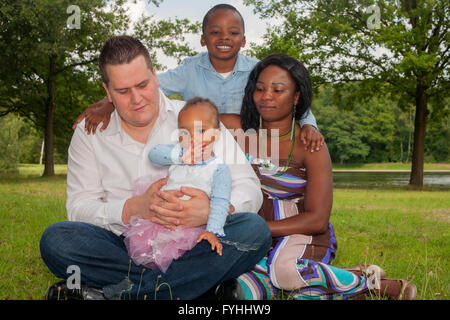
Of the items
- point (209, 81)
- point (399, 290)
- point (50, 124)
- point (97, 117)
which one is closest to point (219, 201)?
point (97, 117)

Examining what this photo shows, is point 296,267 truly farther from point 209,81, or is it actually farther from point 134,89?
point 209,81

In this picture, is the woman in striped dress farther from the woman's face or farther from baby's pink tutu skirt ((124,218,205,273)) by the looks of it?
baby's pink tutu skirt ((124,218,205,273))

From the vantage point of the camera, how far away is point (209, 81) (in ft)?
16.5

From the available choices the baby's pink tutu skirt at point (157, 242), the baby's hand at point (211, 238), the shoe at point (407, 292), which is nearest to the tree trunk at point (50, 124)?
the baby's pink tutu skirt at point (157, 242)

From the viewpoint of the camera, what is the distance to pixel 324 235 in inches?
153

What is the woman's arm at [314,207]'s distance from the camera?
365 cm

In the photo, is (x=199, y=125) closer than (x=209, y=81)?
Yes

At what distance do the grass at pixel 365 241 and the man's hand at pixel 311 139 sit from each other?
3.69 ft

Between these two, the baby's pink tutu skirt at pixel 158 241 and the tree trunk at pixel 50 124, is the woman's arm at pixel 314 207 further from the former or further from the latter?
the tree trunk at pixel 50 124

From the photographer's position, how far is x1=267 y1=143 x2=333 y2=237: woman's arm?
3.65 m

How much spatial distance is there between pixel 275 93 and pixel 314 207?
3.35 ft
